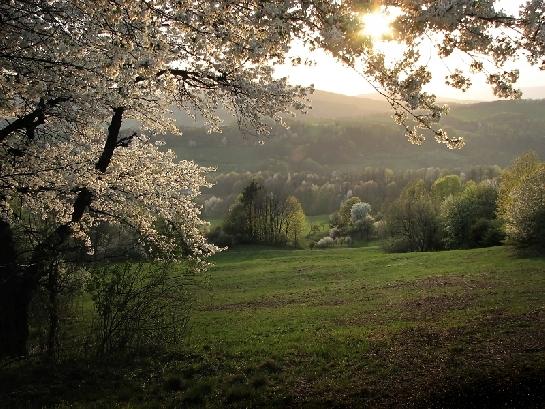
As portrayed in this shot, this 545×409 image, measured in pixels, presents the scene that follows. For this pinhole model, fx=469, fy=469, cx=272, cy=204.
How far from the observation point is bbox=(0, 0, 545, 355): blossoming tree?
22.3 ft

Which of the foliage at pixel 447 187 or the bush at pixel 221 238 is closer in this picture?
the bush at pixel 221 238

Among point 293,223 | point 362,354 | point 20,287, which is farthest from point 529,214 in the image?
point 293,223

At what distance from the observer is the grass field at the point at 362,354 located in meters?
10.0

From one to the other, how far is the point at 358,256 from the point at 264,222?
32.9 metres

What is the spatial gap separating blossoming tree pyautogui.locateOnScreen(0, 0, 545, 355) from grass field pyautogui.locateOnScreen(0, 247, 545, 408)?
12.9ft

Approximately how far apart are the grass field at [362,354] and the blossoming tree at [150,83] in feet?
12.9

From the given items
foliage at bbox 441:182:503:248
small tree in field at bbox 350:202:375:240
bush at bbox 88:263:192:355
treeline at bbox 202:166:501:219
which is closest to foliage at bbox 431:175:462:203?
small tree in field at bbox 350:202:375:240

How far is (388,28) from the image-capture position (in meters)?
7.29

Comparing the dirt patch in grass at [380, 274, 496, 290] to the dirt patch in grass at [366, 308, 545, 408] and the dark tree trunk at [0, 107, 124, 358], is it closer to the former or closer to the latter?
the dirt patch in grass at [366, 308, 545, 408]

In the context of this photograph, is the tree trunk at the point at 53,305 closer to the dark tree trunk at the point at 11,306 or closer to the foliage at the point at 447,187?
the dark tree trunk at the point at 11,306

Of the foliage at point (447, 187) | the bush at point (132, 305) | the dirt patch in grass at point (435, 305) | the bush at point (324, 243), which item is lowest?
the bush at point (324, 243)

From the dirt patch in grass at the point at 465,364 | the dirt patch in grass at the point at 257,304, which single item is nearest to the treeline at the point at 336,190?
the dirt patch in grass at the point at 257,304

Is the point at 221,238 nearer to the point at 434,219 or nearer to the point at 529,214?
the point at 434,219

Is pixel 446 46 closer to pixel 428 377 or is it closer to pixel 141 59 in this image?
pixel 141 59
